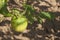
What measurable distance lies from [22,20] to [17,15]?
1.4 inches

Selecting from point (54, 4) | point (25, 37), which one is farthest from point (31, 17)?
point (54, 4)

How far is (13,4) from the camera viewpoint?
2.83m

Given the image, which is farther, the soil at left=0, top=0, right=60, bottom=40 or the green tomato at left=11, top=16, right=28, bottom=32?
the soil at left=0, top=0, right=60, bottom=40

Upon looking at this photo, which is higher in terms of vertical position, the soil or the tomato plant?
the tomato plant

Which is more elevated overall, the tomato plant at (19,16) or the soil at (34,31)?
the tomato plant at (19,16)

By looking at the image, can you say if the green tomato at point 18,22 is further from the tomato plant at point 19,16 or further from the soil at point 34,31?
the soil at point 34,31

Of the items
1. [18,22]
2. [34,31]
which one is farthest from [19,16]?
[34,31]

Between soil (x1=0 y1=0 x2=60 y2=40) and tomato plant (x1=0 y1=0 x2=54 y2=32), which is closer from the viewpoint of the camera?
tomato plant (x1=0 y1=0 x2=54 y2=32)

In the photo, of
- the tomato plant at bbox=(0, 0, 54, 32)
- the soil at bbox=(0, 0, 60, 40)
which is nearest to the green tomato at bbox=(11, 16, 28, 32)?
the tomato plant at bbox=(0, 0, 54, 32)

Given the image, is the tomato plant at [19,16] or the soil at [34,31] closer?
the tomato plant at [19,16]

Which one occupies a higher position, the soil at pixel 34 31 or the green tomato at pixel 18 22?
the green tomato at pixel 18 22

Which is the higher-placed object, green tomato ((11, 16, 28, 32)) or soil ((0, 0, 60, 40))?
green tomato ((11, 16, 28, 32))

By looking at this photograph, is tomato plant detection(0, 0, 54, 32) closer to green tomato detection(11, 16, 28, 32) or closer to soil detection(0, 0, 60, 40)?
green tomato detection(11, 16, 28, 32)

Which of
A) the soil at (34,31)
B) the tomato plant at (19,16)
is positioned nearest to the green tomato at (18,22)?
the tomato plant at (19,16)
